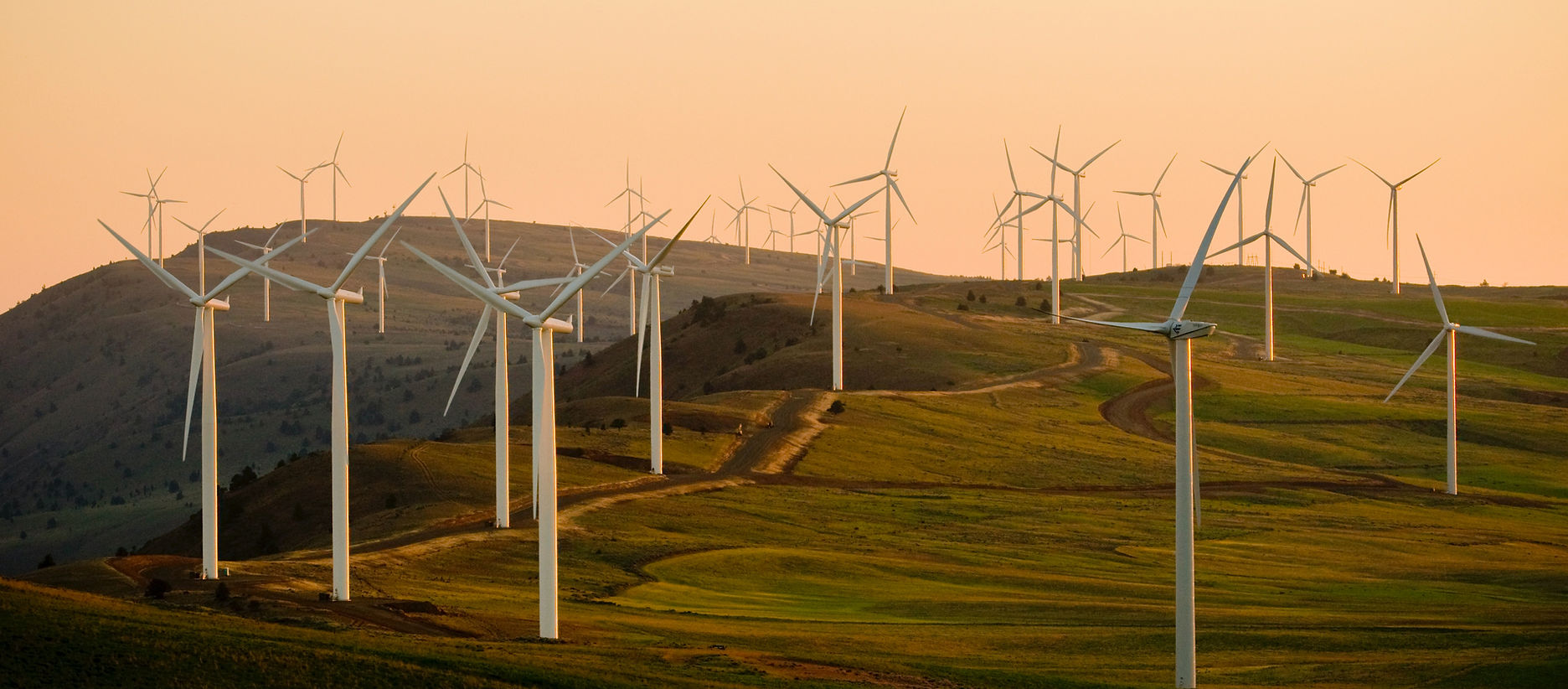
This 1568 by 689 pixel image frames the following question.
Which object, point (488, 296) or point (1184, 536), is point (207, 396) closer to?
point (488, 296)

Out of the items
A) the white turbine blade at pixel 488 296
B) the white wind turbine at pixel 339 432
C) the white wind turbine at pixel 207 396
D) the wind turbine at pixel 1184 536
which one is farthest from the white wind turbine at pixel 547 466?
the wind turbine at pixel 1184 536

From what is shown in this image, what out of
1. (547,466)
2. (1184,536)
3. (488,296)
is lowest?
(1184,536)

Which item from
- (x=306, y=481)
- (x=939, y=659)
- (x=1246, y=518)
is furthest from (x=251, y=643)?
(x=1246, y=518)

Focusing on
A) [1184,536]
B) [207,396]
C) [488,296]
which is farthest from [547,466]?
[207,396]

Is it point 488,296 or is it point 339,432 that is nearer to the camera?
point 488,296

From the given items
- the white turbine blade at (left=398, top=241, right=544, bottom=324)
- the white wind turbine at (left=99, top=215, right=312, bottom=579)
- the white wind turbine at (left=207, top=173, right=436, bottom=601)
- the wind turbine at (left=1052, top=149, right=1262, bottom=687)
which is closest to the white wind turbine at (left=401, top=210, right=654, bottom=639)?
the white turbine blade at (left=398, top=241, right=544, bottom=324)

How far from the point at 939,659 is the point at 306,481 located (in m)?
60.5

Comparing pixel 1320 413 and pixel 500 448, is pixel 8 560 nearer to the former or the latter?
pixel 500 448

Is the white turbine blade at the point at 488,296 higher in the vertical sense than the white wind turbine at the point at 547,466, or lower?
higher

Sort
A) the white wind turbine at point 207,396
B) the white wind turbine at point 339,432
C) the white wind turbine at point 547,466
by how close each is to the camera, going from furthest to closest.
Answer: the white wind turbine at point 207,396 < the white wind turbine at point 339,432 < the white wind turbine at point 547,466

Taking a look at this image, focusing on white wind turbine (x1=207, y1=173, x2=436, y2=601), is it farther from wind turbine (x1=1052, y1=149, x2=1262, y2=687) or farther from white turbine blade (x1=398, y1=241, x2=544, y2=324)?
wind turbine (x1=1052, y1=149, x2=1262, y2=687)

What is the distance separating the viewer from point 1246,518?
339 feet

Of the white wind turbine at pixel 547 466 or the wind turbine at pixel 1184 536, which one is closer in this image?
the wind turbine at pixel 1184 536

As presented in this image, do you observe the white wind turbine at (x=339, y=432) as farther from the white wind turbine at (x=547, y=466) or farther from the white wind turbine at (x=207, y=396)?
the white wind turbine at (x=547, y=466)
